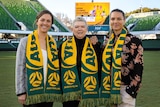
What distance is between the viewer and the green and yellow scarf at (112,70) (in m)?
2.79

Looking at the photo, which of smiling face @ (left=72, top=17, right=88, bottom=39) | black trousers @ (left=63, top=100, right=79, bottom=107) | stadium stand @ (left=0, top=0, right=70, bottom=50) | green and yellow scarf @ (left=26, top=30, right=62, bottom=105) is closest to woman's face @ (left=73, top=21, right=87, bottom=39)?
smiling face @ (left=72, top=17, right=88, bottom=39)

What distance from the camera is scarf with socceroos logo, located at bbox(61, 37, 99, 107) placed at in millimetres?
2957

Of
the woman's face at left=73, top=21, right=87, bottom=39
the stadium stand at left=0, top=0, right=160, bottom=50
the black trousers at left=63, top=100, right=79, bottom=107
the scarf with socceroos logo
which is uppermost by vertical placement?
the stadium stand at left=0, top=0, right=160, bottom=50

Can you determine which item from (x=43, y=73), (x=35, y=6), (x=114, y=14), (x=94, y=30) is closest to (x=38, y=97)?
(x=43, y=73)

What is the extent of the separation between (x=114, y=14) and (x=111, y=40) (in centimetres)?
→ 24

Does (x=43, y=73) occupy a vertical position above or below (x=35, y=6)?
below

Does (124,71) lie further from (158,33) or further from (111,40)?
(158,33)

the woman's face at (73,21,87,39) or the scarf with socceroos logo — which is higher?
the woman's face at (73,21,87,39)

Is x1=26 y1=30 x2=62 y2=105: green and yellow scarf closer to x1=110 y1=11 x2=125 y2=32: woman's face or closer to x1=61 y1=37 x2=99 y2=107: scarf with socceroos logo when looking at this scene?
x1=61 y1=37 x2=99 y2=107: scarf with socceroos logo

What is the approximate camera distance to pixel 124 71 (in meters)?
2.84

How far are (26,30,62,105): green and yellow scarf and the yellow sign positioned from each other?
37.6 metres

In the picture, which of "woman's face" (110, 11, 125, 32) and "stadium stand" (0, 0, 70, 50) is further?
"stadium stand" (0, 0, 70, 50)

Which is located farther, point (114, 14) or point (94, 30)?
point (94, 30)

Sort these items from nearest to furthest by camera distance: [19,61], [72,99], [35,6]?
1. [19,61]
2. [72,99]
3. [35,6]
